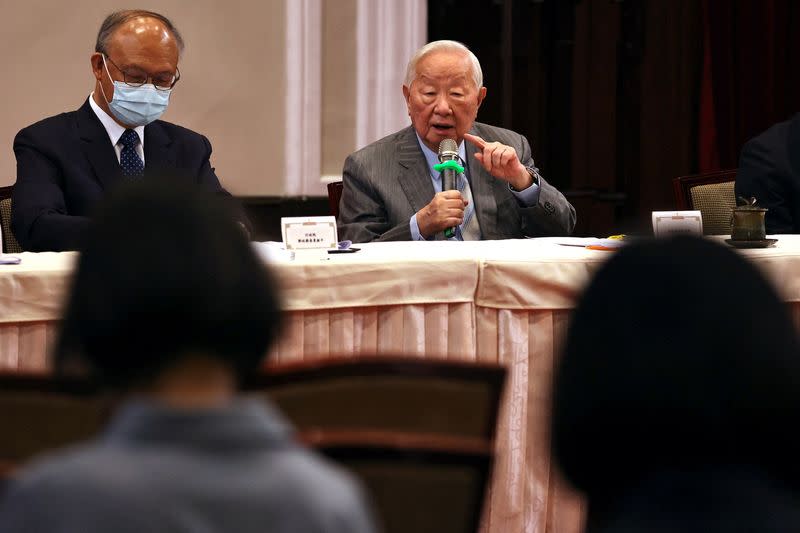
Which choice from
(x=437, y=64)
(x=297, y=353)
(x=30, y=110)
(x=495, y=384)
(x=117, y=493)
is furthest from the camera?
(x=30, y=110)

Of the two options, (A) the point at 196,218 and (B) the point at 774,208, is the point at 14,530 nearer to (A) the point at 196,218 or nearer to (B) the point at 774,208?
(A) the point at 196,218

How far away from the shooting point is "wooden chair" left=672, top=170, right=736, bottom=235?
3.63 meters

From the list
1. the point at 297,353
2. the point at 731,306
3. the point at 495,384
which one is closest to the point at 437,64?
the point at 297,353

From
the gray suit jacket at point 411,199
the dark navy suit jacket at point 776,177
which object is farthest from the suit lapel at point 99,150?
the dark navy suit jacket at point 776,177

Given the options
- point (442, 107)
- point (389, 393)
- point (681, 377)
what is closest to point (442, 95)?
point (442, 107)

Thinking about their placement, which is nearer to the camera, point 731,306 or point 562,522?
point 731,306

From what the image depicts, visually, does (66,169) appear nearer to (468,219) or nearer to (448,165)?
(448,165)

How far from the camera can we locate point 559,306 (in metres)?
2.49

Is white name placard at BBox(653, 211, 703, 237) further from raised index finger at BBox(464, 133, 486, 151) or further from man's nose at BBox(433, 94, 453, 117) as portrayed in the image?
man's nose at BBox(433, 94, 453, 117)

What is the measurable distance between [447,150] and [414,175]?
0.27m

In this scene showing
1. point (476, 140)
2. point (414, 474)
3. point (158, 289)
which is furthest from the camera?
point (476, 140)

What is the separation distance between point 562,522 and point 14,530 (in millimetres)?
1949

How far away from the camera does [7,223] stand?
312 cm

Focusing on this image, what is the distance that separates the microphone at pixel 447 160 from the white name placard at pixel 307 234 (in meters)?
0.65
